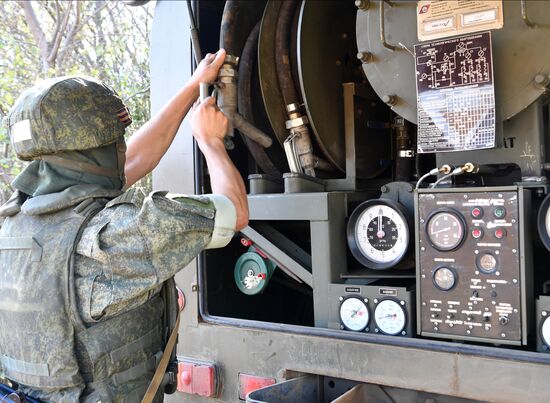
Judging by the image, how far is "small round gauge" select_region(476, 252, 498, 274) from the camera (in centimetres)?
189

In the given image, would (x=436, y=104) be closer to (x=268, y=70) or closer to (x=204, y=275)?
(x=268, y=70)

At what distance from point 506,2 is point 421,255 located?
0.87m

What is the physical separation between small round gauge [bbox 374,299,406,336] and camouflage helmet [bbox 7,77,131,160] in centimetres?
107

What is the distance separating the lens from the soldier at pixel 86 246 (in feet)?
5.70

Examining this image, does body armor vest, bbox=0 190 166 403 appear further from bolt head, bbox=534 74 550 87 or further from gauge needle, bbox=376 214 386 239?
bolt head, bbox=534 74 550 87

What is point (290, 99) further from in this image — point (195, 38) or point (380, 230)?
point (380, 230)

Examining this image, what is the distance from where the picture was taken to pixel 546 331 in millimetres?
1836

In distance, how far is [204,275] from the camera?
2629mm

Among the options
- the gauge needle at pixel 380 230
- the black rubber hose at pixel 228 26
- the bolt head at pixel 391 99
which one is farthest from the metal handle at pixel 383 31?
the black rubber hose at pixel 228 26

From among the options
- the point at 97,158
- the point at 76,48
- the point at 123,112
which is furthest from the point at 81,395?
the point at 76,48

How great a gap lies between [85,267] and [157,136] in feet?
2.95

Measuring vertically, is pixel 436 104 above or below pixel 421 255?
above

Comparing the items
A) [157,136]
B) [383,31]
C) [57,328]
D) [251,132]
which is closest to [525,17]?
[383,31]

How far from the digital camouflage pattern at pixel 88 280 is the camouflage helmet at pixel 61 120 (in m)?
0.14
